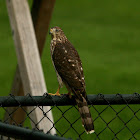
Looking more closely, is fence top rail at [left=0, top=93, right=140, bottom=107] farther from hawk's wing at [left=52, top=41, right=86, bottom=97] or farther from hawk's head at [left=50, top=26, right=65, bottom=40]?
hawk's head at [left=50, top=26, right=65, bottom=40]

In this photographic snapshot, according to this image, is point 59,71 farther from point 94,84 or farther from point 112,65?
point 112,65

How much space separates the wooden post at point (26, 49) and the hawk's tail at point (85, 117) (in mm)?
Answer: 1352

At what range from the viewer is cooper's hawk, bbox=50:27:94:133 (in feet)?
11.9

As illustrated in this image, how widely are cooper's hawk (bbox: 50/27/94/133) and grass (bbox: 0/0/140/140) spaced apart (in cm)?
223

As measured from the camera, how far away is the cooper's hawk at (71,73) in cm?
362

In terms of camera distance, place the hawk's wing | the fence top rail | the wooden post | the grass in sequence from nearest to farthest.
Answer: the fence top rail, the hawk's wing, the wooden post, the grass

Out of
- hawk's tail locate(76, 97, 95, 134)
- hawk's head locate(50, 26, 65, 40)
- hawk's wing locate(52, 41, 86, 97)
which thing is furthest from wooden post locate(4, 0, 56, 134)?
hawk's tail locate(76, 97, 95, 134)

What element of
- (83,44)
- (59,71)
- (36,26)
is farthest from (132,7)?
(59,71)

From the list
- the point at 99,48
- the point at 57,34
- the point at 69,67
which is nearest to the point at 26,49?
the point at 57,34

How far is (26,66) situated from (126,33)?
786 cm

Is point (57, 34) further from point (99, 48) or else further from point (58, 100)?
point (99, 48)

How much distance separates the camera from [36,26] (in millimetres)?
5473

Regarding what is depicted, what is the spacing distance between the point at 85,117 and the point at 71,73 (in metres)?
0.54

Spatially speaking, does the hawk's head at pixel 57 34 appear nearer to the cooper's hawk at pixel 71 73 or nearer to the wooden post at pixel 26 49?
the cooper's hawk at pixel 71 73
